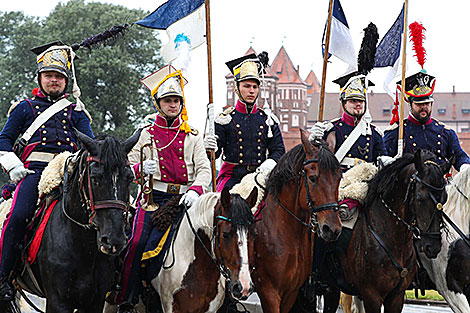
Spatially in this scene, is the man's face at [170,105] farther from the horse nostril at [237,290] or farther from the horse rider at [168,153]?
the horse nostril at [237,290]

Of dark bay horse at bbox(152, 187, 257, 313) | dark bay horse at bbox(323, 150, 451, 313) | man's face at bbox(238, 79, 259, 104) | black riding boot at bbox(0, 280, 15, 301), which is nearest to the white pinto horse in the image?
dark bay horse at bbox(323, 150, 451, 313)

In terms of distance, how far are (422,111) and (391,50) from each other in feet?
3.64

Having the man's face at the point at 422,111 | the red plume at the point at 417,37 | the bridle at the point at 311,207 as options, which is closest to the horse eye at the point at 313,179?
the bridle at the point at 311,207

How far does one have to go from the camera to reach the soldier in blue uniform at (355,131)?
29.1ft

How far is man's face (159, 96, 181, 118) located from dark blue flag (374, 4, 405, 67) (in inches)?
162

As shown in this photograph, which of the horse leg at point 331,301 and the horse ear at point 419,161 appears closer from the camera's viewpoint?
the horse ear at point 419,161

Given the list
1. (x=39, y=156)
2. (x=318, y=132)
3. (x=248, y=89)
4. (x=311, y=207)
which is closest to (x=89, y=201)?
(x=39, y=156)

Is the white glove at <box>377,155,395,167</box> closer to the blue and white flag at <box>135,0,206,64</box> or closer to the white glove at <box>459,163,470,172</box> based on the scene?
the white glove at <box>459,163,470,172</box>

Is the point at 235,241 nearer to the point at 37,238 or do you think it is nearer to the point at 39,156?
the point at 37,238

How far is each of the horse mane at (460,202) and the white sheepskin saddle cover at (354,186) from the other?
→ 47.5 inches

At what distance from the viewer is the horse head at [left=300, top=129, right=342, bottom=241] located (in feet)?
22.0

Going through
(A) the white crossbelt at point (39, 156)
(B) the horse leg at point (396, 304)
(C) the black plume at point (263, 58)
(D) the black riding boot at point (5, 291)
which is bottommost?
(B) the horse leg at point (396, 304)

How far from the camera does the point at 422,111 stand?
9859 mm

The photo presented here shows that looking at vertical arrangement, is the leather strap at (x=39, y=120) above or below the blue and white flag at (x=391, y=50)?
below
